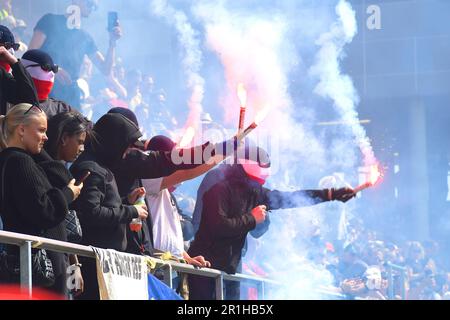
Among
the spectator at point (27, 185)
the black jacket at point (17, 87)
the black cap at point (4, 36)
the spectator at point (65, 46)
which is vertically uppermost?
the spectator at point (65, 46)

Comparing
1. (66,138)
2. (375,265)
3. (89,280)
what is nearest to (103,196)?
(66,138)

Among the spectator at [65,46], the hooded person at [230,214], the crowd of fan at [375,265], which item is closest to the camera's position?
the hooded person at [230,214]

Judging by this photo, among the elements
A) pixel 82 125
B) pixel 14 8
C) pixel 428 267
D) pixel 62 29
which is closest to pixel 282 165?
pixel 428 267

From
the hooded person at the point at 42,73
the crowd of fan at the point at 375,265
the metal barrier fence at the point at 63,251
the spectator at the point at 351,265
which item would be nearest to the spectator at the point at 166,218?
the metal barrier fence at the point at 63,251

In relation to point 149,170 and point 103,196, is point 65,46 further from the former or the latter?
point 103,196

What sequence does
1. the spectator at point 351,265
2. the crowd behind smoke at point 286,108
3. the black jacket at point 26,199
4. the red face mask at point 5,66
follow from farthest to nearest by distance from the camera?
1. the spectator at point 351,265
2. the crowd behind smoke at point 286,108
3. the red face mask at point 5,66
4. the black jacket at point 26,199

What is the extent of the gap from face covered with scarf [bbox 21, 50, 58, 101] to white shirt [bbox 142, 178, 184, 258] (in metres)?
0.89

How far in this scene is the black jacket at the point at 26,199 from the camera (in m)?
6.03

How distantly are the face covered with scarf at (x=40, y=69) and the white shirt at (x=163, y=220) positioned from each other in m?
0.89

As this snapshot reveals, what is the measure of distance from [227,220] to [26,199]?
240 cm

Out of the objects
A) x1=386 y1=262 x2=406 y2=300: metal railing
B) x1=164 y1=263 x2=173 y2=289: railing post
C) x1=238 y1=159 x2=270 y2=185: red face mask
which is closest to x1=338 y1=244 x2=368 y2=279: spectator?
x1=386 y1=262 x2=406 y2=300: metal railing

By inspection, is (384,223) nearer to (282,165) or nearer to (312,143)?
(312,143)

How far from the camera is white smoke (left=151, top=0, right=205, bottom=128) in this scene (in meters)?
14.0

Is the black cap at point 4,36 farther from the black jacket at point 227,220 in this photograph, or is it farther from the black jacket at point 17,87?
the black jacket at point 227,220
